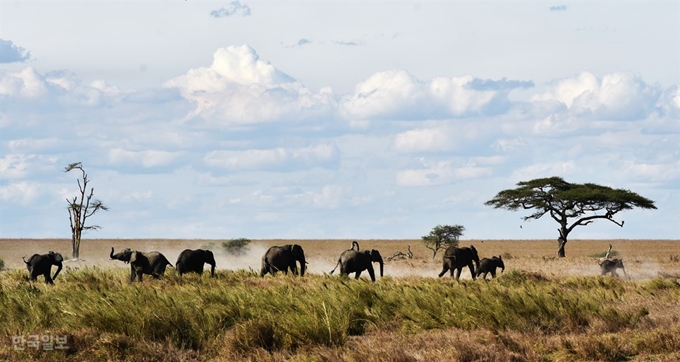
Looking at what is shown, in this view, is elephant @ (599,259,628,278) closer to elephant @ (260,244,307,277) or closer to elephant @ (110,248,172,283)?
elephant @ (260,244,307,277)

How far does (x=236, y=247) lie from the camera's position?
6456 cm

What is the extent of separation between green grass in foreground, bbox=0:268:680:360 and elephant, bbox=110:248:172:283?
19.5 feet

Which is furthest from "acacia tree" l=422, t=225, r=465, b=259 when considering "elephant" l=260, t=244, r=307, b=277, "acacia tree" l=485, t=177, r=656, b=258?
"elephant" l=260, t=244, r=307, b=277

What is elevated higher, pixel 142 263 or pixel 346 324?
pixel 142 263

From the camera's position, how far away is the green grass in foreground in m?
12.7

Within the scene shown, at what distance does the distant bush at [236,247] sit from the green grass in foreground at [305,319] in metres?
46.3

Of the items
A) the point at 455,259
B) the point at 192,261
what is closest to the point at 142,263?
the point at 192,261

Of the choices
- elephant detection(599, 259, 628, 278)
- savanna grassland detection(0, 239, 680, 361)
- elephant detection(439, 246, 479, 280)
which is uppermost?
elephant detection(439, 246, 479, 280)

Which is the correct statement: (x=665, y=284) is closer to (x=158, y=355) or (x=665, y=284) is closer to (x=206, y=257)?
(x=206, y=257)

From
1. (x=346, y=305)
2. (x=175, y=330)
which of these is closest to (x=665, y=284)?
(x=346, y=305)

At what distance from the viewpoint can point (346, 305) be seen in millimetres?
15461

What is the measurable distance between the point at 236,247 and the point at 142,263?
1614 inches

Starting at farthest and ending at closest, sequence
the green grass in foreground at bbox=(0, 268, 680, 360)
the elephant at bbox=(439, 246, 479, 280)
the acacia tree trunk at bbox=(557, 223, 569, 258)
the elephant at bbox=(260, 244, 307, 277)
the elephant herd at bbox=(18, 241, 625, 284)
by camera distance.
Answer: the acacia tree trunk at bbox=(557, 223, 569, 258) → the elephant at bbox=(439, 246, 479, 280) → the elephant at bbox=(260, 244, 307, 277) → the elephant herd at bbox=(18, 241, 625, 284) → the green grass in foreground at bbox=(0, 268, 680, 360)

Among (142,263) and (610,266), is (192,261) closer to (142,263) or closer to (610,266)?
(142,263)
